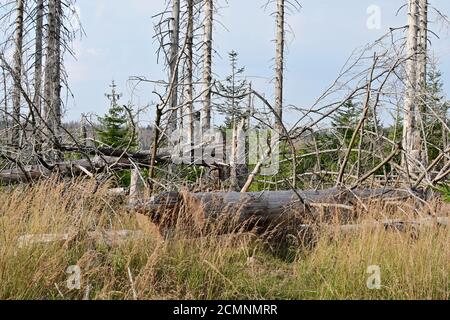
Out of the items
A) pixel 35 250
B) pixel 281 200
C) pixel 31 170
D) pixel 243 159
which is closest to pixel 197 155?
pixel 243 159

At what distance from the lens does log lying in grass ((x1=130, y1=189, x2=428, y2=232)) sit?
4.71 meters

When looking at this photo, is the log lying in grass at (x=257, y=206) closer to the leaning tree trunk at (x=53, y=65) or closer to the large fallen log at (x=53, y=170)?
the large fallen log at (x=53, y=170)

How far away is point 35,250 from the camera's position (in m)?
4.04

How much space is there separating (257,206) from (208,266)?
1.26m

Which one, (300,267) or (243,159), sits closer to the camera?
(300,267)

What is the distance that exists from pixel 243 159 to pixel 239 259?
3429 mm

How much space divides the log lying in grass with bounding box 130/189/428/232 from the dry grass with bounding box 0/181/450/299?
0.78ft

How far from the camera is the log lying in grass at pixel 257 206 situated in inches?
186

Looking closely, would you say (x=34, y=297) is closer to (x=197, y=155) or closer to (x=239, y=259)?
(x=239, y=259)

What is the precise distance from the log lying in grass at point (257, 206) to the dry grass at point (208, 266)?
0.78ft

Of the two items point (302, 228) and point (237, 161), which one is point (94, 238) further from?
point (237, 161)

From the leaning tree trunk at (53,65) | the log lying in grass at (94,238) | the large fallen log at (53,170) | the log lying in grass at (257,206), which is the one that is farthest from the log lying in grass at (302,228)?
the leaning tree trunk at (53,65)

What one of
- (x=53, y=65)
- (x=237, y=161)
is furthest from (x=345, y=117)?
(x=53, y=65)
